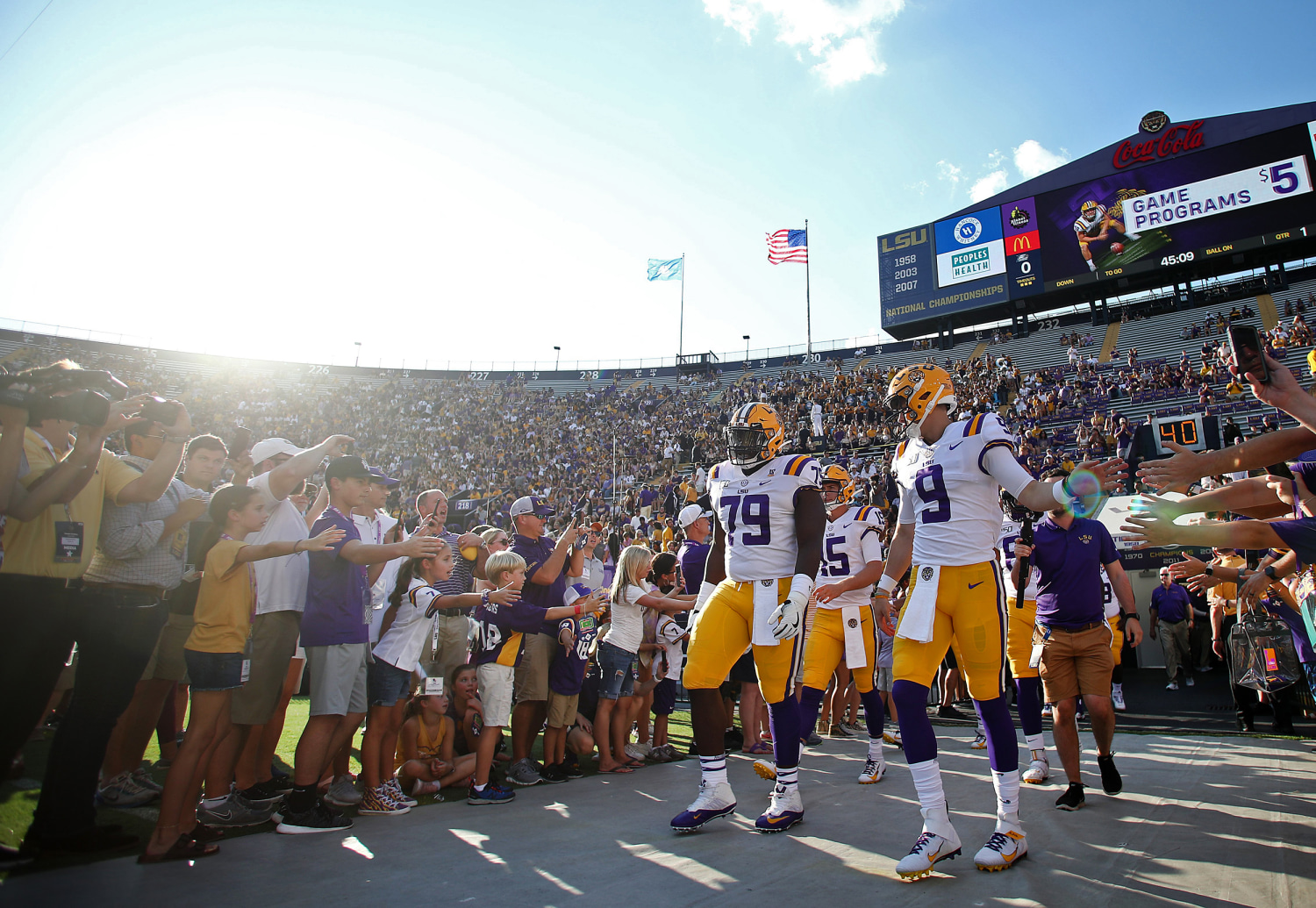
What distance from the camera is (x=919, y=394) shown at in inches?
170

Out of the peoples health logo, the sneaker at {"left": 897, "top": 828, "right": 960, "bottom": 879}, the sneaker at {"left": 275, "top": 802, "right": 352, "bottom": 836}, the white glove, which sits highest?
the peoples health logo

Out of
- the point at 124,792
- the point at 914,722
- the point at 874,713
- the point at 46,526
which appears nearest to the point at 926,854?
the point at 914,722

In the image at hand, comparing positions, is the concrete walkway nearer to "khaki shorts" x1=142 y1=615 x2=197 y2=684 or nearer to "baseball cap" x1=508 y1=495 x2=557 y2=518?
"khaki shorts" x1=142 y1=615 x2=197 y2=684

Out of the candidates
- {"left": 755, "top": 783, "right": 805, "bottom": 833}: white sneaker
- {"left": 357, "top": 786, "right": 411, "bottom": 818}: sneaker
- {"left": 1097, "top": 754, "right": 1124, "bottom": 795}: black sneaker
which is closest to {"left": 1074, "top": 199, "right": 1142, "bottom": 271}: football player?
{"left": 1097, "top": 754, "right": 1124, "bottom": 795}: black sneaker

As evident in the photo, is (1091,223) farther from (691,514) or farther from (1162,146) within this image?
(691,514)

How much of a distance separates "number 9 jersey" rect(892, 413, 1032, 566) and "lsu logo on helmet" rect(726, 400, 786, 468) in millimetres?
1080

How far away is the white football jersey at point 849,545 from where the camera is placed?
6.56m

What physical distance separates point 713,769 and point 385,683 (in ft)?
7.52

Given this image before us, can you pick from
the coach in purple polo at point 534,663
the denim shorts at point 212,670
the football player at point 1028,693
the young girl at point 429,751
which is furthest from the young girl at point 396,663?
the football player at point 1028,693

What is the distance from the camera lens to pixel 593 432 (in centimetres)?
3828

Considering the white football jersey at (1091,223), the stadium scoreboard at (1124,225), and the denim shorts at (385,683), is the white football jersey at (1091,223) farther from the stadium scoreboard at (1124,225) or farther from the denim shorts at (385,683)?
the denim shorts at (385,683)

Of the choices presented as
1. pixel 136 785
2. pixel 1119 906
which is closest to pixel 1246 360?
pixel 1119 906

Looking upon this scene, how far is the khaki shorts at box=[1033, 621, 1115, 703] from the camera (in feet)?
16.1

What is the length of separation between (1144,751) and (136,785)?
7.79 metres
